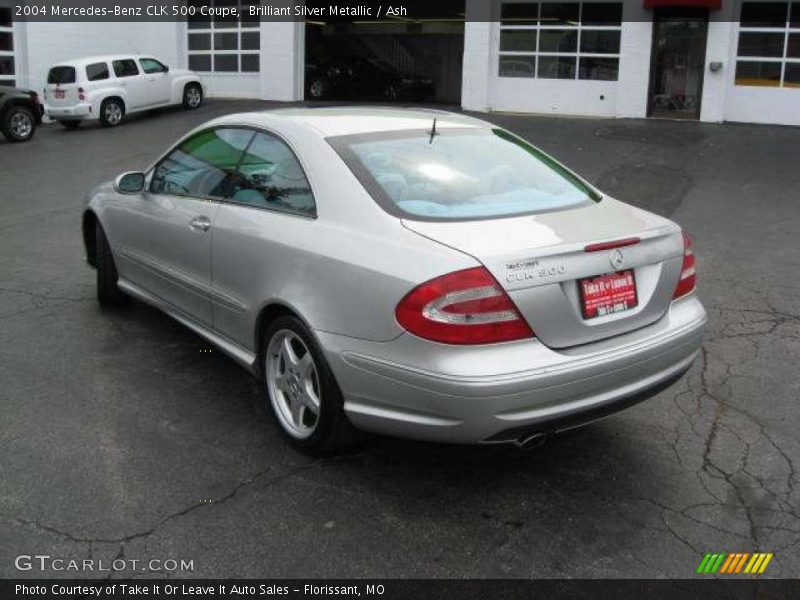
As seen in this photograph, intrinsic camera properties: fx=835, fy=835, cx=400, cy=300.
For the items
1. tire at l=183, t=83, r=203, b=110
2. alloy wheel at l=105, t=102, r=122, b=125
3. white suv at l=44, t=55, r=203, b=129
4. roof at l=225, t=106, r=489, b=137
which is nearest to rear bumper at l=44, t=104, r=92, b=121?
white suv at l=44, t=55, r=203, b=129

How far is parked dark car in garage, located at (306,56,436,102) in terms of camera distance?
2403 cm

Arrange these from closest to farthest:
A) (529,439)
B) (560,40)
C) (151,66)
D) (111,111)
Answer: (529,439), (560,40), (111,111), (151,66)

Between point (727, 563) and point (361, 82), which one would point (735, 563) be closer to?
point (727, 563)

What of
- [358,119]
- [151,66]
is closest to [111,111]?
[151,66]

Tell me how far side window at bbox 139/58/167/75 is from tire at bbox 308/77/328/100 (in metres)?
4.19

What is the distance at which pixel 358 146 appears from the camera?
158 inches

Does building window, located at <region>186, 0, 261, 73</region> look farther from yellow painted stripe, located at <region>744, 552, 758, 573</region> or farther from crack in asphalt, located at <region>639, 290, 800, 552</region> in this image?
yellow painted stripe, located at <region>744, 552, 758, 573</region>

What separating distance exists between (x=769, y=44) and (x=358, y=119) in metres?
15.1

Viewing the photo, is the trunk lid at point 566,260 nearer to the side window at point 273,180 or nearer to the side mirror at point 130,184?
the side window at point 273,180

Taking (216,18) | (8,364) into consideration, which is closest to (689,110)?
(216,18)

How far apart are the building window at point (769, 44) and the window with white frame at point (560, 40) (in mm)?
2507

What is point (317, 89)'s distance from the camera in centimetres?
2375

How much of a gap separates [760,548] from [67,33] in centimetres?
2192

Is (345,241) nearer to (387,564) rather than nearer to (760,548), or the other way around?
(387,564)
